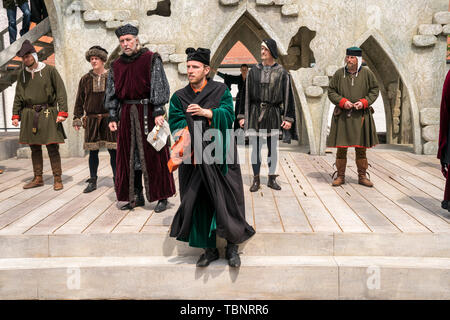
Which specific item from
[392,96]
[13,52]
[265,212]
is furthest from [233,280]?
[392,96]

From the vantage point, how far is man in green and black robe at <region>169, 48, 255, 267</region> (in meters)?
3.18

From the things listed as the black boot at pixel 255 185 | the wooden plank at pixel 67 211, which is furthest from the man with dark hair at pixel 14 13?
the black boot at pixel 255 185

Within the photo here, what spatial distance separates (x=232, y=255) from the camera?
11.1 ft

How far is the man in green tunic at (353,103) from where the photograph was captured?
5105 millimetres

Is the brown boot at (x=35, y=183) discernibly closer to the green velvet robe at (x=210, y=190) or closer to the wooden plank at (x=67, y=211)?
the wooden plank at (x=67, y=211)

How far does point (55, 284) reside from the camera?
347cm

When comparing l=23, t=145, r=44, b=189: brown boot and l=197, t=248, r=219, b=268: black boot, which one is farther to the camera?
l=23, t=145, r=44, b=189: brown boot

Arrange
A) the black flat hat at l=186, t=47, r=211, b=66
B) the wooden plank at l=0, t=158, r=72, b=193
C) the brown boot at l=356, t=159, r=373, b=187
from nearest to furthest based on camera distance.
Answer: the black flat hat at l=186, t=47, r=211, b=66 → the brown boot at l=356, t=159, r=373, b=187 → the wooden plank at l=0, t=158, r=72, b=193

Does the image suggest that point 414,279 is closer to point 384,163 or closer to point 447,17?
point 384,163

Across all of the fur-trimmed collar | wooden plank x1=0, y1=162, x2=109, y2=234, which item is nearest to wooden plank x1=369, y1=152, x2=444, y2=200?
the fur-trimmed collar

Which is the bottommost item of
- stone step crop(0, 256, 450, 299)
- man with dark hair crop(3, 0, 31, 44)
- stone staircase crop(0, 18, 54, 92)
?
stone step crop(0, 256, 450, 299)

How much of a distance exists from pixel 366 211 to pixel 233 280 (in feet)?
5.59

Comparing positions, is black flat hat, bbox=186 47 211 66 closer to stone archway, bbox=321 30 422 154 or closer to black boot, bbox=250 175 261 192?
black boot, bbox=250 175 261 192

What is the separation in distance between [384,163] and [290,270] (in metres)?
4.45
